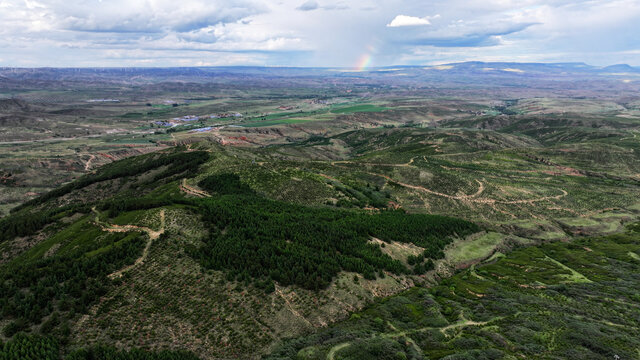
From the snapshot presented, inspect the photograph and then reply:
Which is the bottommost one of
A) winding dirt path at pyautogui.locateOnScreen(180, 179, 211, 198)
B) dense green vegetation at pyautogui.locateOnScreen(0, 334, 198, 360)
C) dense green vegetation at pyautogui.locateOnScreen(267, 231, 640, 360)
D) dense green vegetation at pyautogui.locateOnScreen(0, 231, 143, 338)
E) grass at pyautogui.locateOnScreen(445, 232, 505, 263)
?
grass at pyautogui.locateOnScreen(445, 232, 505, 263)

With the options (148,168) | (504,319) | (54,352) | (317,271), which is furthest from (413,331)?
(148,168)

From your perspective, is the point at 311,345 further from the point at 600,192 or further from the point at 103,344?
the point at 600,192

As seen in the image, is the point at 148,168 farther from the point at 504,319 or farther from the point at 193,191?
the point at 504,319

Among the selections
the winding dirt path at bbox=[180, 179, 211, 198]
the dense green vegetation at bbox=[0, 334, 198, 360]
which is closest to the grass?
the dense green vegetation at bbox=[0, 334, 198, 360]

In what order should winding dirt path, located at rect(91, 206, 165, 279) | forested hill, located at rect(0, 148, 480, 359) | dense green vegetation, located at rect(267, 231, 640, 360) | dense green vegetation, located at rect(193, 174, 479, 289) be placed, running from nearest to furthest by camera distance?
dense green vegetation, located at rect(267, 231, 640, 360)
forested hill, located at rect(0, 148, 480, 359)
winding dirt path, located at rect(91, 206, 165, 279)
dense green vegetation, located at rect(193, 174, 479, 289)

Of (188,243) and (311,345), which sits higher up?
(188,243)

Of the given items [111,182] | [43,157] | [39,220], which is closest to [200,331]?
[39,220]

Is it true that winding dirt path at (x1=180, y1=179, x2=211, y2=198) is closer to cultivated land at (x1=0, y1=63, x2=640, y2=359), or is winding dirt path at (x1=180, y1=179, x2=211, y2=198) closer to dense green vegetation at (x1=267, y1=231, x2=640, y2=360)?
cultivated land at (x1=0, y1=63, x2=640, y2=359)

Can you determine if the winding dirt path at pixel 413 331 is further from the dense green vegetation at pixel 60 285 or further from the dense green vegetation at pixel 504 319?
the dense green vegetation at pixel 60 285
